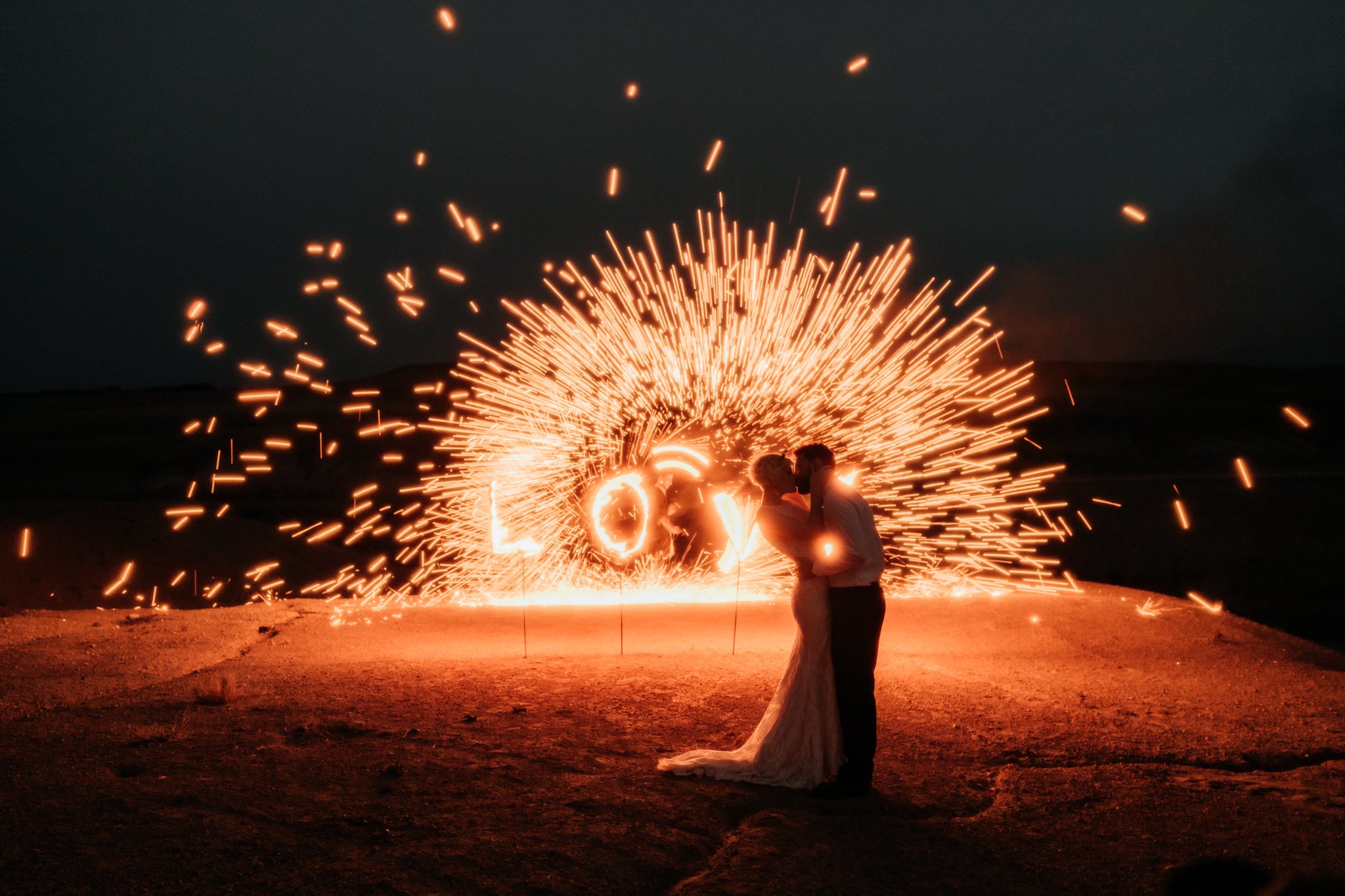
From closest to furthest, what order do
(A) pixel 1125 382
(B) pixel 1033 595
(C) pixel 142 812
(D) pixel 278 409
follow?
(C) pixel 142 812
(B) pixel 1033 595
(D) pixel 278 409
(A) pixel 1125 382

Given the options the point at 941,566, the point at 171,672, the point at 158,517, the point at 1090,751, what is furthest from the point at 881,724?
the point at 158,517

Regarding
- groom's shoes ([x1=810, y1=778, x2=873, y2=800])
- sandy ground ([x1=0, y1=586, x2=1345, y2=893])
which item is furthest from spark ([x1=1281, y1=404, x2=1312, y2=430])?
groom's shoes ([x1=810, y1=778, x2=873, y2=800])

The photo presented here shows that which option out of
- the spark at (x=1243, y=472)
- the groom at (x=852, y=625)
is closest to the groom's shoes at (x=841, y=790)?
the groom at (x=852, y=625)

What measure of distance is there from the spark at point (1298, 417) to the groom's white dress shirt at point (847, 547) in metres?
54.2

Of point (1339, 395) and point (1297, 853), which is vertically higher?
point (1339, 395)

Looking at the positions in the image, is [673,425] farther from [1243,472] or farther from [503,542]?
[1243,472]

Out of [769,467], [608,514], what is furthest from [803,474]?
[608,514]

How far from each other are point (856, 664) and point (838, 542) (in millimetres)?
620

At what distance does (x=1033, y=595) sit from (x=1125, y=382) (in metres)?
62.1

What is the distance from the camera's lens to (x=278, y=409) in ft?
178

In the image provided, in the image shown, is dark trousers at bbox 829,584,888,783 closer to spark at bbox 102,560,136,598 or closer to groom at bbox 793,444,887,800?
groom at bbox 793,444,887,800

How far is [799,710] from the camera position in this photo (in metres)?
5.14

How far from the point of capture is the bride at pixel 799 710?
5070mm

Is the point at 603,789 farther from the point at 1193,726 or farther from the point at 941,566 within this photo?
the point at 941,566
